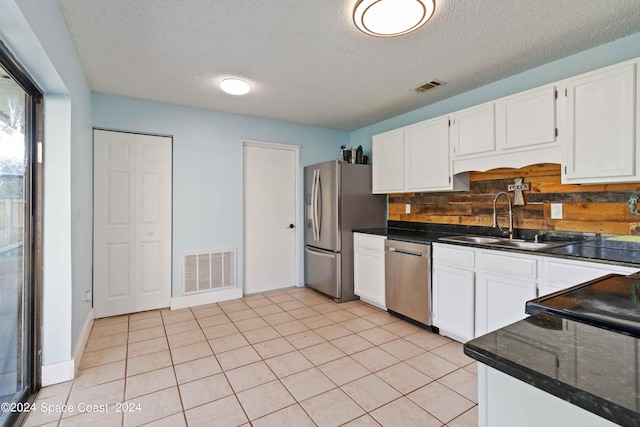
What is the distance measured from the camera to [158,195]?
11.3 feet

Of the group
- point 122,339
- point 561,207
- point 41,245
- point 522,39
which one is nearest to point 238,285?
point 122,339

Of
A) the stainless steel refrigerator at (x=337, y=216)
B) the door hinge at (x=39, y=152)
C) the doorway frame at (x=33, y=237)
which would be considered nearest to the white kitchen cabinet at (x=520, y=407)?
the doorway frame at (x=33, y=237)

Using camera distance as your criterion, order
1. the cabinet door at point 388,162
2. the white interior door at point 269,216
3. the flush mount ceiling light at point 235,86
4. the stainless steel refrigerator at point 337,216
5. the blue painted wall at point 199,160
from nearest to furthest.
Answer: the flush mount ceiling light at point 235,86, the blue painted wall at point 199,160, the cabinet door at point 388,162, the stainless steel refrigerator at point 337,216, the white interior door at point 269,216

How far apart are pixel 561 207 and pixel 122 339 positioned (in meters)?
3.91

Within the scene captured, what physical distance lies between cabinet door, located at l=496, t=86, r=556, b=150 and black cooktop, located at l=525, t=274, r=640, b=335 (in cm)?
144

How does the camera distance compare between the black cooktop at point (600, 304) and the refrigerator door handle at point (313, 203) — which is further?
the refrigerator door handle at point (313, 203)

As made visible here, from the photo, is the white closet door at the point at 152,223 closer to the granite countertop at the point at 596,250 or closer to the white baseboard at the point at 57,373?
the white baseboard at the point at 57,373

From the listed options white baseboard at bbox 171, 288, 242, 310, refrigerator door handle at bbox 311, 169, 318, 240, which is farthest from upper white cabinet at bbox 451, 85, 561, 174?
white baseboard at bbox 171, 288, 242, 310

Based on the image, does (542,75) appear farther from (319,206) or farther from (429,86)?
(319,206)

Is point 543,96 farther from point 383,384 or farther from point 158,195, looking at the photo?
point 158,195

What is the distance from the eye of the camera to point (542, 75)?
8.36ft

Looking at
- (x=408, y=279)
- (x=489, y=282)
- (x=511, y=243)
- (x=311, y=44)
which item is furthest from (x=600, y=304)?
(x=311, y=44)

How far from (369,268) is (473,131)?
1.78 m

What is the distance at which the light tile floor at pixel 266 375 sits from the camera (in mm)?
1746
